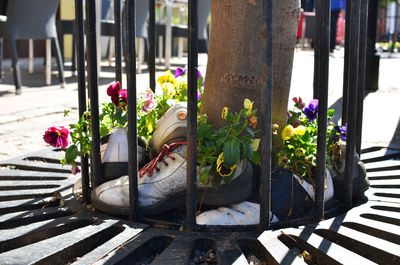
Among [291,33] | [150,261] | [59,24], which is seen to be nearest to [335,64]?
[59,24]

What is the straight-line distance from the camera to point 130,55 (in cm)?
153

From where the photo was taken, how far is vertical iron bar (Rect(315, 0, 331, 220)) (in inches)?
61.3

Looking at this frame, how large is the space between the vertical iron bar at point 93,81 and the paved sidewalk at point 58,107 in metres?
0.27

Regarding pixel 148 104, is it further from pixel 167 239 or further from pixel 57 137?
pixel 167 239

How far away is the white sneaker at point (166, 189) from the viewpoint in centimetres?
164

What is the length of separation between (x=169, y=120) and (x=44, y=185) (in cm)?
58

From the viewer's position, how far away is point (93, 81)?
1705 millimetres

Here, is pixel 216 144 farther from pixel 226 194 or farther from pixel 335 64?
pixel 335 64

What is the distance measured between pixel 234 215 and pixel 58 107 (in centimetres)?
278

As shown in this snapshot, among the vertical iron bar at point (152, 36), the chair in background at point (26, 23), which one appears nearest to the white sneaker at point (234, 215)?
the vertical iron bar at point (152, 36)

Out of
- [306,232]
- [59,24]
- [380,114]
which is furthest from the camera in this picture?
[59,24]

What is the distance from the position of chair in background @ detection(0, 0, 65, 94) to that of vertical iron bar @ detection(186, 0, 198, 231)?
144 inches

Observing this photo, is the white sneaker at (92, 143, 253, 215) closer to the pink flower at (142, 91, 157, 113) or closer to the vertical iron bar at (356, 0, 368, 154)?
the pink flower at (142, 91, 157, 113)

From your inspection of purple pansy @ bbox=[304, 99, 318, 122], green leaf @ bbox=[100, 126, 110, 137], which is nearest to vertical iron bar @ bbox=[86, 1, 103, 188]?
green leaf @ bbox=[100, 126, 110, 137]
